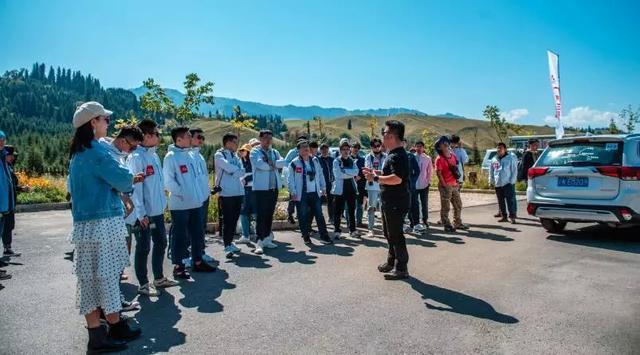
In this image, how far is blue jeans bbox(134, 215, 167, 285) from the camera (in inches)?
200

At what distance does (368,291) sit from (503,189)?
6.90 metres

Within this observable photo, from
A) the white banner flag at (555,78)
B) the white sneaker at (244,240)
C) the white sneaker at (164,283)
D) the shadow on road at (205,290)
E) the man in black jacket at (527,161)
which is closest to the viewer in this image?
the shadow on road at (205,290)

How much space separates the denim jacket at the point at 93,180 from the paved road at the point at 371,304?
1.24 meters

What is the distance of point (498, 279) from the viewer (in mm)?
5676

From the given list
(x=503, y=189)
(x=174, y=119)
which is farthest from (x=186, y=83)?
(x=503, y=189)

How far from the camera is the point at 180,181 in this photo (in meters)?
5.92

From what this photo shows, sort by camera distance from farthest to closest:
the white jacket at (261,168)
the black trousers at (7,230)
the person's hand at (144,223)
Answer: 1. the white jacket at (261,168)
2. the black trousers at (7,230)
3. the person's hand at (144,223)

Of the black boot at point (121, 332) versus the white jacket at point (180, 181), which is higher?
the white jacket at point (180, 181)

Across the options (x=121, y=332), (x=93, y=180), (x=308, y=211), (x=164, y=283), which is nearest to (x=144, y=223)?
(x=164, y=283)

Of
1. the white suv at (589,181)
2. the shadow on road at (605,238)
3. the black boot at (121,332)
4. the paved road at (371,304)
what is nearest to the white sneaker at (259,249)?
the paved road at (371,304)

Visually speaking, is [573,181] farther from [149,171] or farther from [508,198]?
[149,171]

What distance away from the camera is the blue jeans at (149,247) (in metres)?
5.08

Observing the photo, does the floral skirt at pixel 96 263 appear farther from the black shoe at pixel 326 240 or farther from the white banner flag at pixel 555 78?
the white banner flag at pixel 555 78

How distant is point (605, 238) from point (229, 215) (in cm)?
719
